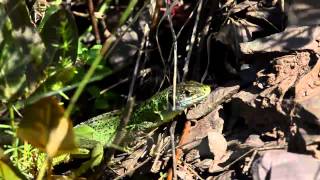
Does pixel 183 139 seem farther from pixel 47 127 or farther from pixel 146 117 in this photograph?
→ pixel 47 127

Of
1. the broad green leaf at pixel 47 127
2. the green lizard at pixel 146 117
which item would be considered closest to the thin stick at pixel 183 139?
the green lizard at pixel 146 117

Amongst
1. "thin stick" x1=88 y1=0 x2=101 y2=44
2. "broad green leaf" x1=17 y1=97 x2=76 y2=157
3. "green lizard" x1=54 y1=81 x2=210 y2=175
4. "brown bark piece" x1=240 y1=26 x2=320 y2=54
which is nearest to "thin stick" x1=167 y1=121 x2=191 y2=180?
"green lizard" x1=54 y1=81 x2=210 y2=175

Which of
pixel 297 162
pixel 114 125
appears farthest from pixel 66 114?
pixel 114 125

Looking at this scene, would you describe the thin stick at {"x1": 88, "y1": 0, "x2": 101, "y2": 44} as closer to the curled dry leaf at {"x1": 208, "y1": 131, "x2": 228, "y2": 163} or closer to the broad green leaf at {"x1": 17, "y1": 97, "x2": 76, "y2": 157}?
the curled dry leaf at {"x1": 208, "y1": 131, "x2": 228, "y2": 163}

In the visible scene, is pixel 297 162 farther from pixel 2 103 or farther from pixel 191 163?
pixel 2 103

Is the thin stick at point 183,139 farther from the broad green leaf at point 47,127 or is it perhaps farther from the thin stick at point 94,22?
the thin stick at point 94,22

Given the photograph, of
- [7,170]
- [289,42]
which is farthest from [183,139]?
[7,170]
